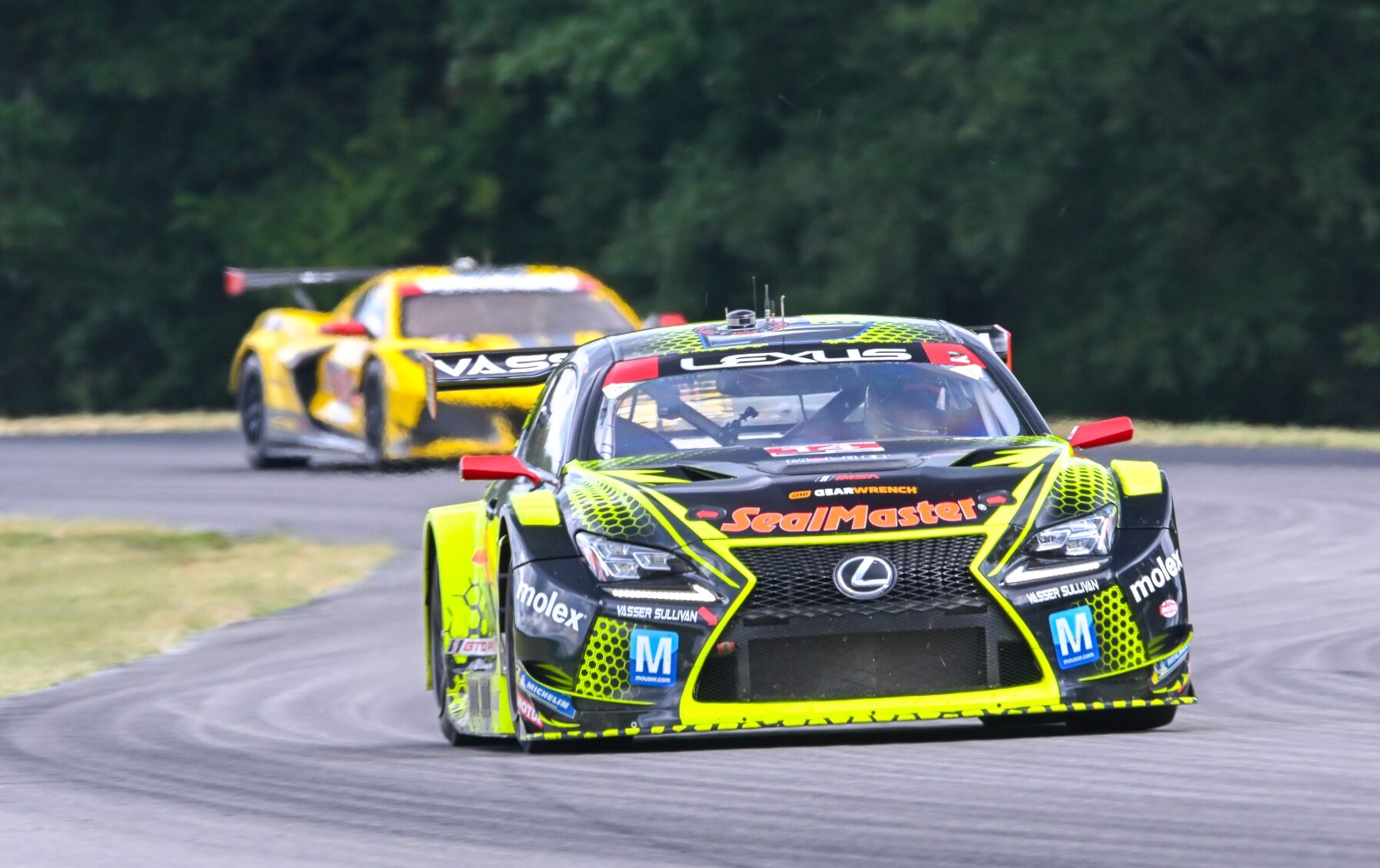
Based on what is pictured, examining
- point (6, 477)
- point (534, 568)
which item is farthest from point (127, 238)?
point (534, 568)

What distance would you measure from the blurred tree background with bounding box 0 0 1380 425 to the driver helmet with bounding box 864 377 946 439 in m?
22.7

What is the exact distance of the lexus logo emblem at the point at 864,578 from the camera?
6.70 metres

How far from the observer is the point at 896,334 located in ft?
27.0

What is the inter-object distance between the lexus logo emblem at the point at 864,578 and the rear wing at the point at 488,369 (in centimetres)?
293

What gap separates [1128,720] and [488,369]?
448 centimetres

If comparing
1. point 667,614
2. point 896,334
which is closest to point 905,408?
point 896,334

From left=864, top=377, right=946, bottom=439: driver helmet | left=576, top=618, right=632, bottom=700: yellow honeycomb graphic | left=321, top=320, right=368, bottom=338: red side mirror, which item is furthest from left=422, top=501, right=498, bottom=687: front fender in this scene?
left=321, top=320, right=368, bottom=338: red side mirror

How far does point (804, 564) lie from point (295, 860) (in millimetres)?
1639

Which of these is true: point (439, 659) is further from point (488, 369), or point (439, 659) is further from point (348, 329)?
point (348, 329)

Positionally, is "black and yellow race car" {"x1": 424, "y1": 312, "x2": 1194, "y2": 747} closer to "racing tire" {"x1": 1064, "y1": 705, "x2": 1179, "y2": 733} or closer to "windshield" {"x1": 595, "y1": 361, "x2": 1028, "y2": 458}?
"racing tire" {"x1": 1064, "y1": 705, "x2": 1179, "y2": 733}

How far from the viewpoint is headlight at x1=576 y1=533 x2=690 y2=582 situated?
6.80 meters

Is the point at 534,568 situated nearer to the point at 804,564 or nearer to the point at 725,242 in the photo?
the point at 804,564

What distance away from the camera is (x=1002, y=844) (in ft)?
17.6

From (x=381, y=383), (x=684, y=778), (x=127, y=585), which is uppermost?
(x=381, y=383)
